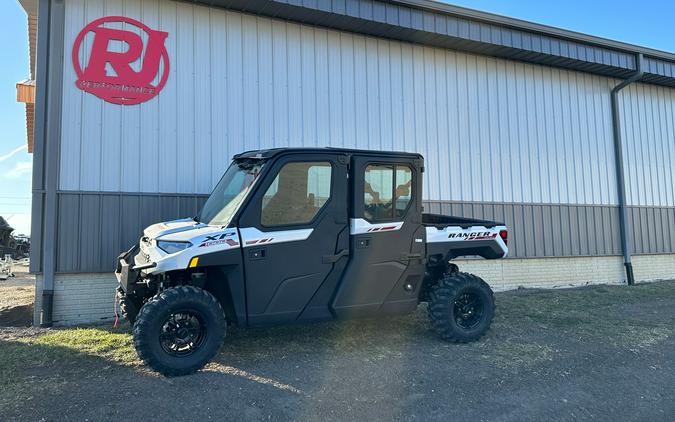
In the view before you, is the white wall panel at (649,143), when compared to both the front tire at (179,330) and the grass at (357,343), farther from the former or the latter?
the front tire at (179,330)

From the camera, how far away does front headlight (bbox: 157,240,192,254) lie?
484 cm

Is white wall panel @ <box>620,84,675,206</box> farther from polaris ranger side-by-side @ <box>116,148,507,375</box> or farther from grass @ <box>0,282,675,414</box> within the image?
polaris ranger side-by-side @ <box>116,148,507,375</box>

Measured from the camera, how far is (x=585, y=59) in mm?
10891

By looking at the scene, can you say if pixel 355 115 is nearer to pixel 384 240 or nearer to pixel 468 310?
pixel 384 240

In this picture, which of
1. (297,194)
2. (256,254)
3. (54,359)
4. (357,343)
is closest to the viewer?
(256,254)

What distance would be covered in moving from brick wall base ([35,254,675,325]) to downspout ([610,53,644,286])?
192 mm

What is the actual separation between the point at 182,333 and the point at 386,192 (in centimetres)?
280

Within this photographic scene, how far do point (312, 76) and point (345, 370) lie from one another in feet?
19.4

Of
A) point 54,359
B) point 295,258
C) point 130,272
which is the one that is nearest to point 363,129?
point 295,258

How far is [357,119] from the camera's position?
9.44m

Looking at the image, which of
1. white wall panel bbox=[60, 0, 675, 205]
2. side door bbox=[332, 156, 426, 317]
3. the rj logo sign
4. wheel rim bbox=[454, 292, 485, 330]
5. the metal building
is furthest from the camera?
white wall panel bbox=[60, 0, 675, 205]

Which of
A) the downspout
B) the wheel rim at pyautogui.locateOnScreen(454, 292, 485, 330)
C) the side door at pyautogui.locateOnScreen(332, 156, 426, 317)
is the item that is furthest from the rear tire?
the downspout

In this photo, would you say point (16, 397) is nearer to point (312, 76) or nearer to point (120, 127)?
point (120, 127)

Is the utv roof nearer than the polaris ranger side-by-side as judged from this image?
No
